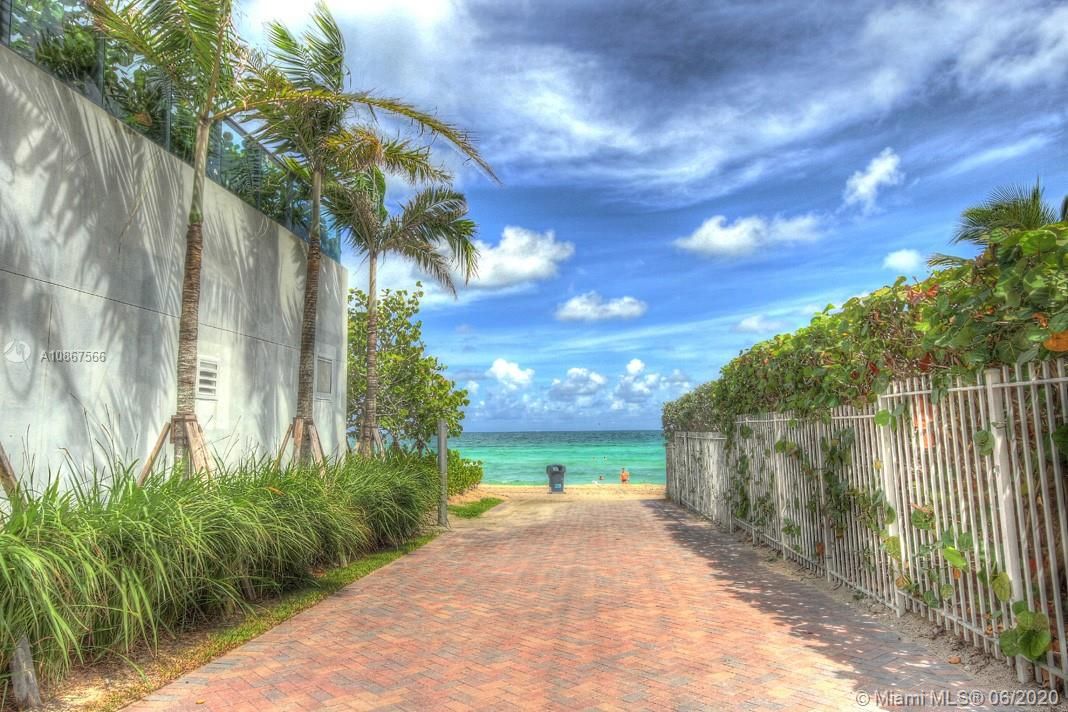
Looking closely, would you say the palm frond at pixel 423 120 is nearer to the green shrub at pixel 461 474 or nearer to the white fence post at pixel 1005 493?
the white fence post at pixel 1005 493

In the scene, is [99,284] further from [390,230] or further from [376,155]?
[390,230]

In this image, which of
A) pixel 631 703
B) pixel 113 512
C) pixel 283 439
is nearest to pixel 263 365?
pixel 283 439

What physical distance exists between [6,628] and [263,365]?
7.09 m

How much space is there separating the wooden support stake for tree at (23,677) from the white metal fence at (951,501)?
569 centimetres

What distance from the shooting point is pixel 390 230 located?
45.8ft

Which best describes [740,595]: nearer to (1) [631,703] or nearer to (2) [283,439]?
(1) [631,703]

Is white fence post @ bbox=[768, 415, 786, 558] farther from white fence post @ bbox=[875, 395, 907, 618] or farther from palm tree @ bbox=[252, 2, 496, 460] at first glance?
palm tree @ bbox=[252, 2, 496, 460]

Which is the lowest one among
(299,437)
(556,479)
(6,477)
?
(556,479)

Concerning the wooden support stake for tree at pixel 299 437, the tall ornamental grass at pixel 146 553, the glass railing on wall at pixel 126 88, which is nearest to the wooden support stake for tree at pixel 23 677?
the tall ornamental grass at pixel 146 553

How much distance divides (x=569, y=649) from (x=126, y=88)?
24.7 ft

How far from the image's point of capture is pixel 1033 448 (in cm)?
378

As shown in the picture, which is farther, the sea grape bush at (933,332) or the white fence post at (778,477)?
the white fence post at (778,477)

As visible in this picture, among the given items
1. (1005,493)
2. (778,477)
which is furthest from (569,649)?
(778,477)

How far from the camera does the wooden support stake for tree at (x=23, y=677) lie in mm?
3859
